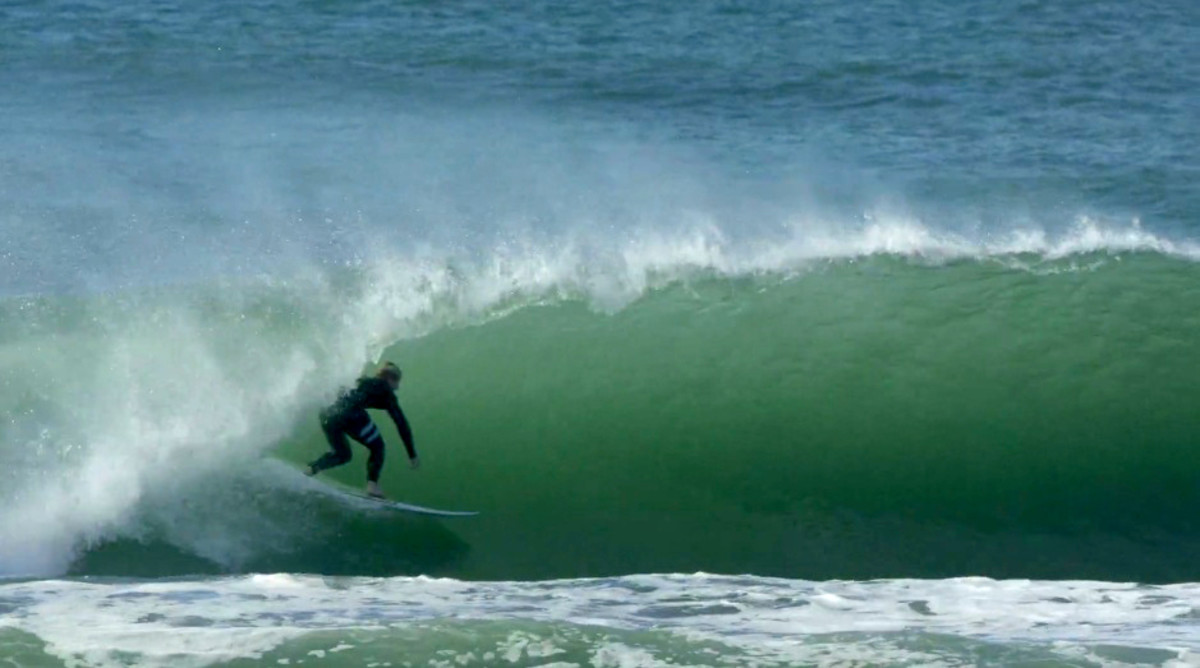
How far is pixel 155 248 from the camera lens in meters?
16.5

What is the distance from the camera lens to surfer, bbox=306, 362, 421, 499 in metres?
11.1

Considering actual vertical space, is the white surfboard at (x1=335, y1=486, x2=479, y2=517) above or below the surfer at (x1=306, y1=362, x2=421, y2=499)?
below

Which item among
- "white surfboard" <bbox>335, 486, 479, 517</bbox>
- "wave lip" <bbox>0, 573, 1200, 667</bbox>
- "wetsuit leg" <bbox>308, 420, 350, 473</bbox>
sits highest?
"wetsuit leg" <bbox>308, 420, 350, 473</bbox>

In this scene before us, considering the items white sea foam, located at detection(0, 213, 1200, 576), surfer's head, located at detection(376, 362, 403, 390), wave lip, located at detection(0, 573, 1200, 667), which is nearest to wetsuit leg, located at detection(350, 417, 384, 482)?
surfer's head, located at detection(376, 362, 403, 390)

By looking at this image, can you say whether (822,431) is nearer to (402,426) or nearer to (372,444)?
(402,426)

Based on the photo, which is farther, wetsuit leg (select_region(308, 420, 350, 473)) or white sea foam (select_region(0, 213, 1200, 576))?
wetsuit leg (select_region(308, 420, 350, 473))

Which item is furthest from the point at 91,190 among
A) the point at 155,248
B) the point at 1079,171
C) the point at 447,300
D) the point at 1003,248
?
A: the point at 1079,171

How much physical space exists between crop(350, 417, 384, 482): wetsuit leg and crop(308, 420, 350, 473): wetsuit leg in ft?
0.31

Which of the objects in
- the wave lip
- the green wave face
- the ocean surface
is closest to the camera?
the wave lip

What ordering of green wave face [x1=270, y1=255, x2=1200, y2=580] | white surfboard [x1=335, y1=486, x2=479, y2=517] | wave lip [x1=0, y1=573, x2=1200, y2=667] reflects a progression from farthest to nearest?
white surfboard [x1=335, y1=486, x2=479, y2=517], green wave face [x1=270, y1=255, x2=1200, y2=580], wave lip [x1=0, y1=573, x2=1200, y2=667]

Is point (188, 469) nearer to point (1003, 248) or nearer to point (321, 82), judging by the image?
point (1003, 248)

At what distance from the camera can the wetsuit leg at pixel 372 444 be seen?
11.1 meters

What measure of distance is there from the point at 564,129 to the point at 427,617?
13481 mm

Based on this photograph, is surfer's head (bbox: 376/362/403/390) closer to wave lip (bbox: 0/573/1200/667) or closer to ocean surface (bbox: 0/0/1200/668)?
ocean surface (bbox: 0/0/1200/668)
